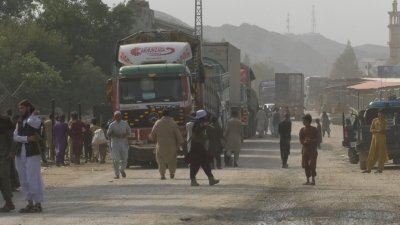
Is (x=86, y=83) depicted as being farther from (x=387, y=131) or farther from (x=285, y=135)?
(x=387, y=131)

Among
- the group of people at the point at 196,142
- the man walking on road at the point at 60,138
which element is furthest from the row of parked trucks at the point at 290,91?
Answer: the group of people at the point at 196,142

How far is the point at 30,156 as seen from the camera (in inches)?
731

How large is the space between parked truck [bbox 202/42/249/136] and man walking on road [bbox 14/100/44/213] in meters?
27.7

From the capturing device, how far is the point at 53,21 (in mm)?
68750

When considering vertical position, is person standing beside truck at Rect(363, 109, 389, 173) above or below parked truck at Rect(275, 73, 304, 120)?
below

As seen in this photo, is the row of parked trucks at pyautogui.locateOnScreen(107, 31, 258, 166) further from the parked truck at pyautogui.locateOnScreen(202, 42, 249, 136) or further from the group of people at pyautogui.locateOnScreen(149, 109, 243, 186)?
the parked truck at pyautogui.locateOnScreen(202, 42, 249, 136)

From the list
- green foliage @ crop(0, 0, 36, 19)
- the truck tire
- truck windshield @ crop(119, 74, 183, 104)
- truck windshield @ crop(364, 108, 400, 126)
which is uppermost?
green foliage @ crop(0, 0, 36, 19)

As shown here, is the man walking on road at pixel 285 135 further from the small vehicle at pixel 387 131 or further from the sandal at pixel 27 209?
the sandal at pixel 27 209

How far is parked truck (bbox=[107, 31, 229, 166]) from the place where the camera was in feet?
105

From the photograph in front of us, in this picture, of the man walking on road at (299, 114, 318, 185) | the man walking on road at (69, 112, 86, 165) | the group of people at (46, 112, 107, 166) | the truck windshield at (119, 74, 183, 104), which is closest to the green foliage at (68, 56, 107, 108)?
the group of people at (46, 112, 107, 166)

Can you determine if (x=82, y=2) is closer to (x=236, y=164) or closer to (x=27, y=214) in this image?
(x=236, y=164)

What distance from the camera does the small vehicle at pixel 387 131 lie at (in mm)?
31359

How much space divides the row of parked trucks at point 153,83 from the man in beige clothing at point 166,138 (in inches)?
206

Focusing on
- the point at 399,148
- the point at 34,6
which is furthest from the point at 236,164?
the point at 34,6
